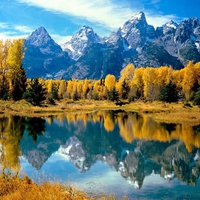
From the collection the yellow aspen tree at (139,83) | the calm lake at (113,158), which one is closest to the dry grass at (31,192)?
the calm lake at (113,158)

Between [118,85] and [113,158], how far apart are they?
85.1m

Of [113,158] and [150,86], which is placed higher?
[150,86]

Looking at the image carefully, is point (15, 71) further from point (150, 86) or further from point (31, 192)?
point (31, 192)

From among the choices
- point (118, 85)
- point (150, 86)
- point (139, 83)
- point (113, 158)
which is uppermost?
point (139, 83)

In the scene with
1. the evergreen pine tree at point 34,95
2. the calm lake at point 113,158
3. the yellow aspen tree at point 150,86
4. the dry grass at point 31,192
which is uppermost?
the yellow aspen tree at point 150,86

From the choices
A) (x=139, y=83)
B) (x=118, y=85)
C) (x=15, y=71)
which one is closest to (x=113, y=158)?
(x=15, y=71)

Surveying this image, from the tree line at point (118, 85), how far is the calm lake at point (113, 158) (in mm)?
26139

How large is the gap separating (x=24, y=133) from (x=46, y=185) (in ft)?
68.9

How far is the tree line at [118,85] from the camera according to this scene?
2425 inches

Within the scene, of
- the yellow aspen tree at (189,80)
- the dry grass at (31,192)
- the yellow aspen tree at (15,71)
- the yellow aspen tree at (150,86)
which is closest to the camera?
the dry grass at (31,192)

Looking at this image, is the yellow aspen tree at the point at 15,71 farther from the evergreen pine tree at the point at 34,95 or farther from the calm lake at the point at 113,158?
the calm lake at the point at 113,158

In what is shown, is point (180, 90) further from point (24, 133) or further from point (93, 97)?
point (24, 133)

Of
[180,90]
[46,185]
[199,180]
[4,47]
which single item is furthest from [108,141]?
[180,90]

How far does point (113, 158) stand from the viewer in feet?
76.2
